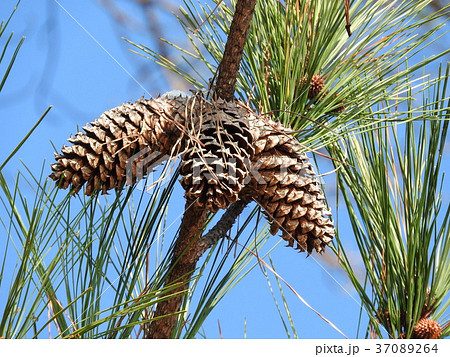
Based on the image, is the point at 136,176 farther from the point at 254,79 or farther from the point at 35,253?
the point at 254,79

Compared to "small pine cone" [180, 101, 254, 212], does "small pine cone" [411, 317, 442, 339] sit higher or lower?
lower

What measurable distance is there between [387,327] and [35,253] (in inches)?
12.7

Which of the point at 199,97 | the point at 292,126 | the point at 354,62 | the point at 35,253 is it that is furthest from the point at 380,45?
the point at 35,253

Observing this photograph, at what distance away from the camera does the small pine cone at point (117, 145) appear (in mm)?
455

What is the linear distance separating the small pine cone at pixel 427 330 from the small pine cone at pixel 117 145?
0.88 ft

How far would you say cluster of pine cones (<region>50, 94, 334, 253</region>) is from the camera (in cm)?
45

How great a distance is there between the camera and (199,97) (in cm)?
49

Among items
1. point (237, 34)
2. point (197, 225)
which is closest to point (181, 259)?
point (197, 225)

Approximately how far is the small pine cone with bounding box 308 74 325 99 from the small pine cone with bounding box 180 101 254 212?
163mm

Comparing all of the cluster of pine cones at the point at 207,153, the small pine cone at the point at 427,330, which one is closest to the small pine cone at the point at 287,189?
the cluster of pine cones at the point at 207,153

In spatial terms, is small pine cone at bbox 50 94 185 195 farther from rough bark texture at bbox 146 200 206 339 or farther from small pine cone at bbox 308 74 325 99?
small pine cone at bbox 308 74 325 99
